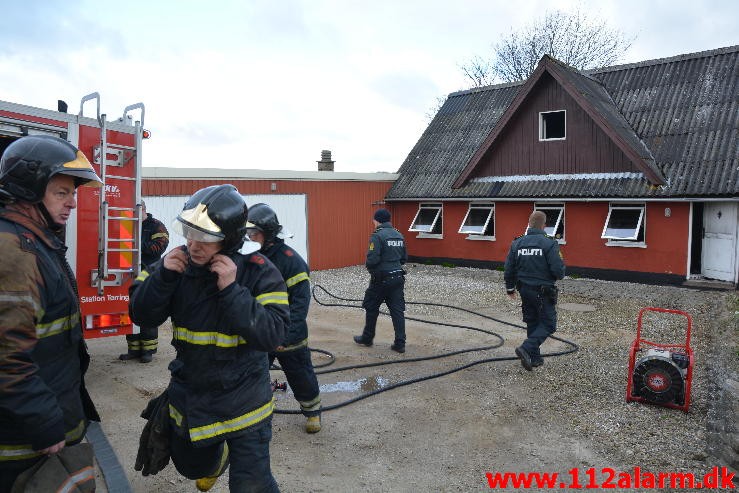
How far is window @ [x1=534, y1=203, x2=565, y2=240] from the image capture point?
1499cm

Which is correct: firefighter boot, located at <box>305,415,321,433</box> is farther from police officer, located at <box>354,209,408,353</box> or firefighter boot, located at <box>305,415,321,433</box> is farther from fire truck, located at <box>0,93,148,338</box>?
police officer, located at <box>354,209,408,353</box>

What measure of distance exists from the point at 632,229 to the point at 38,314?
13.8 m

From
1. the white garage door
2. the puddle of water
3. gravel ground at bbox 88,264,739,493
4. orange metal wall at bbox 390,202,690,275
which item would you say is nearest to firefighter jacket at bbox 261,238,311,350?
gravel ground at bbox 88,264,739,493

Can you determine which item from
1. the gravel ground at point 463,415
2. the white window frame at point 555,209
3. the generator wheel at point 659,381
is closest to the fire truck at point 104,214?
the gravel ground at point 463,415

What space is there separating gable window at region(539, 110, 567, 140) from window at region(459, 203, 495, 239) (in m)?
2.52

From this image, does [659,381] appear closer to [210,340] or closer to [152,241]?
[210,340]

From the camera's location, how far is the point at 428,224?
60.3 feet

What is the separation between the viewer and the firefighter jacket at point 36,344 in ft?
6.66

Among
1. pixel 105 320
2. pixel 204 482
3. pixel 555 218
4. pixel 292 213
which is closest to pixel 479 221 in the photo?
pixel 555 218

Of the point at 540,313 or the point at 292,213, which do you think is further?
the point at 292,213

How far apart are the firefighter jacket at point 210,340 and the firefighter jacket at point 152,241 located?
417cm

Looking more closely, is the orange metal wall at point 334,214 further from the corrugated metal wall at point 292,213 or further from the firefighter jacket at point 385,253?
the firefighter jacket at point 385,253

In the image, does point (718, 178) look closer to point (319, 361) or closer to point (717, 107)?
point (717, 107)

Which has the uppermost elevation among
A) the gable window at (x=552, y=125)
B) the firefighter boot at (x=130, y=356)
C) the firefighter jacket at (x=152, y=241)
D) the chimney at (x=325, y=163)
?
the gable window at (x=552, y=125)
